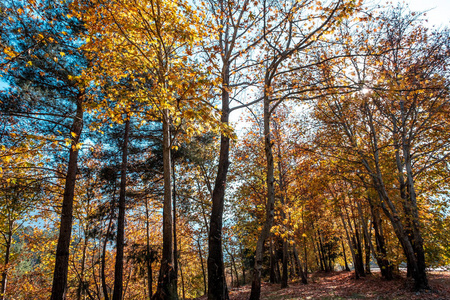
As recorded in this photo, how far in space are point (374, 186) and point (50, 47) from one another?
40.7 ft

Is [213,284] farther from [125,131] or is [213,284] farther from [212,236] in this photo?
[125,131]

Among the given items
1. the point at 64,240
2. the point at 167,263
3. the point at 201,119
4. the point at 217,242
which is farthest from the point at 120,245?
the point at 201,119

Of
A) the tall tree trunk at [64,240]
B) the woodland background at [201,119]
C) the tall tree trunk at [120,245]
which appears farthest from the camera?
the tall tree trunk at [120,245]

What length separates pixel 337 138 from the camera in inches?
349

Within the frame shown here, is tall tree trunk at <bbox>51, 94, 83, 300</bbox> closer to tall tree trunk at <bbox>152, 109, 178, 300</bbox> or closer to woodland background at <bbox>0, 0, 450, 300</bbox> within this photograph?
woodland background at <bbox>0, 0, 450, 300</bbox>

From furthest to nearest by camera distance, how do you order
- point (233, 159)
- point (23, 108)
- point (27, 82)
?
point (233, 159)
point (27, 82)
point (23, 108)

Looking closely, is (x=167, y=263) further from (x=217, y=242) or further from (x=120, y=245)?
(x=120, y=245)

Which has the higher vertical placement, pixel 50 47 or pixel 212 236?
pixel 50 47

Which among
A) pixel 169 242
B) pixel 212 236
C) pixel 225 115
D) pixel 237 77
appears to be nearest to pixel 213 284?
pixel 212 236

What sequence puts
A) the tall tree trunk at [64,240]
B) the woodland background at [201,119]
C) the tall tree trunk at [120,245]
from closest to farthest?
the woodland background at [201,119] < the tall tree trunk at [64,240] < the tall tree trunk at [120,245]

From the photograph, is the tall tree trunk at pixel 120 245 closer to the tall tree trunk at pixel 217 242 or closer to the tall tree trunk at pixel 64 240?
the tall tree trunk at pixel 64 240

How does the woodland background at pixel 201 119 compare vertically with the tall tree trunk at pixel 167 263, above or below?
above

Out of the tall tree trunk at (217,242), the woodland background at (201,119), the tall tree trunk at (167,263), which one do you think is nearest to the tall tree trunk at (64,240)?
the woodland background at (201,119)

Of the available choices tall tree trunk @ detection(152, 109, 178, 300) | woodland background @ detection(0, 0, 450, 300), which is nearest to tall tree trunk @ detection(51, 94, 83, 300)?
woodland background @ detection(0, 0, 450, 300)
